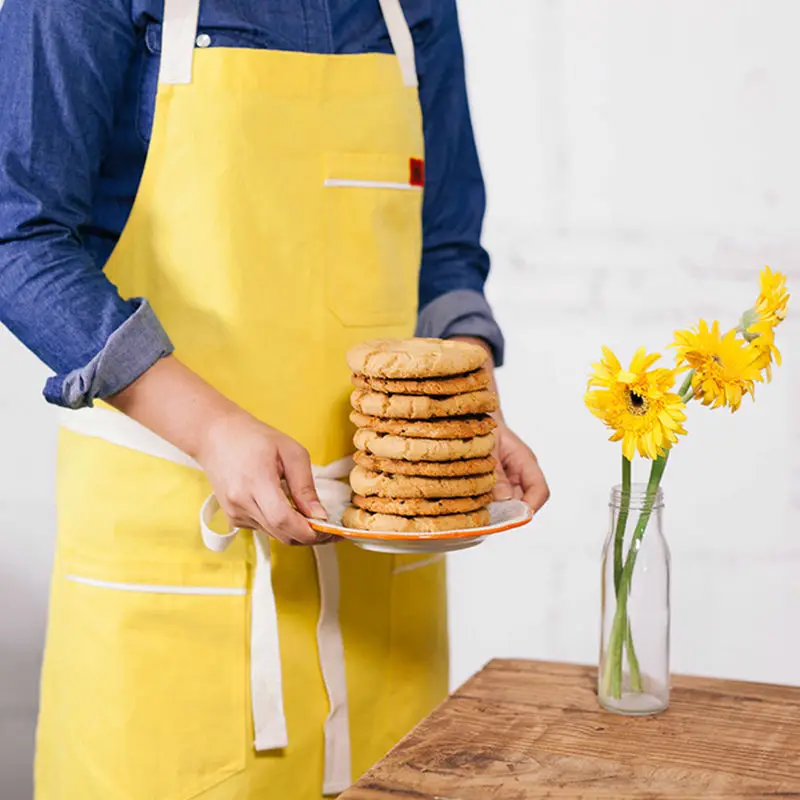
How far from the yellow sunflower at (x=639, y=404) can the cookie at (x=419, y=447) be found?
0.13 meters

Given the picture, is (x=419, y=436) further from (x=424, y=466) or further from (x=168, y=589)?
(x=168, y=589)

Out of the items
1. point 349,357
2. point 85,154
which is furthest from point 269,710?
point 85,154

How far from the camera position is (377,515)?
3.64ft

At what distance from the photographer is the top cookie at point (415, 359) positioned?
1079mm

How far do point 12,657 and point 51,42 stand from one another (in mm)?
1135

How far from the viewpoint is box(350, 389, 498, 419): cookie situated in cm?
109

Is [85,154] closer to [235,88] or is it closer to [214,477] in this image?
[235,88]

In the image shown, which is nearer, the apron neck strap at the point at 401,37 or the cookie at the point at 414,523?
the cookie at the point at 414,523

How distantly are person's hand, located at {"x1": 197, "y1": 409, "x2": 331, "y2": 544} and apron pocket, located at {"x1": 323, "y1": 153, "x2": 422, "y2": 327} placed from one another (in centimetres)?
23

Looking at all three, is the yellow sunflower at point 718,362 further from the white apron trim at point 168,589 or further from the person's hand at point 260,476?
the white apron trim at point 168,589

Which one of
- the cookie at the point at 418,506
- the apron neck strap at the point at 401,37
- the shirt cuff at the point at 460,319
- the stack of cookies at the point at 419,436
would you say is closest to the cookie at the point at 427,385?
the stack of cookies at the point at 419,436

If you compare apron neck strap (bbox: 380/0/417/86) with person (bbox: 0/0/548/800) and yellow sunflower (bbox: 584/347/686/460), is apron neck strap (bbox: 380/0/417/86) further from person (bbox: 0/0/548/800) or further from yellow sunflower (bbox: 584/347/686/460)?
yellow sunflower (bbox: 584/347/686/460)

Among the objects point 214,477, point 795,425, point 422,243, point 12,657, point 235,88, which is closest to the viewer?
point 214,477

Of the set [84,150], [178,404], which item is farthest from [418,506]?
[84,150]
